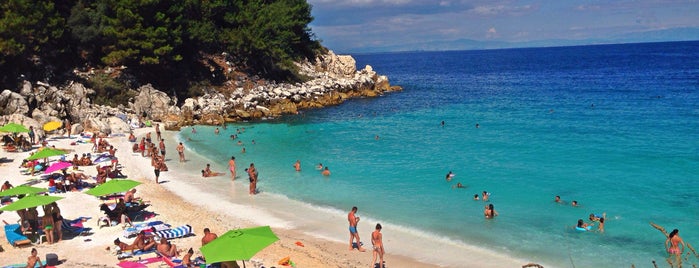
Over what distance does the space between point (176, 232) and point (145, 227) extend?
127 centimetres

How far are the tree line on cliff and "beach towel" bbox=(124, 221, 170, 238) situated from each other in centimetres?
2662

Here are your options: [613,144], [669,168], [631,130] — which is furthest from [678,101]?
[669,168]

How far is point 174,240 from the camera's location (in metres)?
16.1

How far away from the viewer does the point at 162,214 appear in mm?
18891

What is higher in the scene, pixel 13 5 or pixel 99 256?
pixel 13 5

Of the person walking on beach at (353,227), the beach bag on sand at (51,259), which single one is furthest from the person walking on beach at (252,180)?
the beach bag on sand at (51,259)

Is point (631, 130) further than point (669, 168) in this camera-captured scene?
Yes

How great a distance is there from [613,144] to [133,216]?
27.0 metres

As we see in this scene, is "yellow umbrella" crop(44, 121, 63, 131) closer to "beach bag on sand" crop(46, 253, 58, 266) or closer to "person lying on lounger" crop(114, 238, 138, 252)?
"person lying on lounger" crop(114, 238, 138, 252)

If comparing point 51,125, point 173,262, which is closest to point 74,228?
point 173,262

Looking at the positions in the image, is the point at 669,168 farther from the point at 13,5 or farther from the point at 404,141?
the point at 13,5

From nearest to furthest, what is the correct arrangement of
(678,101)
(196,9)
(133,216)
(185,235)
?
(185,235) < (133,216) < (678,101) < (196,9)

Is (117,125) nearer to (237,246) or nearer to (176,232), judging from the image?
Answer: (176,232)

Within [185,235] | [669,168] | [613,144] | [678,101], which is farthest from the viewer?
[678,101]
